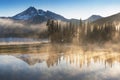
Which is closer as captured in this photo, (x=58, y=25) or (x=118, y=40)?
(x=118, y=40)

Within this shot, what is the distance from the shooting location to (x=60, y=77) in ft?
131

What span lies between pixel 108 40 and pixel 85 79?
395ft

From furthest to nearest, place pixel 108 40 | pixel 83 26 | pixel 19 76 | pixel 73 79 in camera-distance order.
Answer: pixel 83 26
pixel 108 40
pixel 19 76
pixel 73 79

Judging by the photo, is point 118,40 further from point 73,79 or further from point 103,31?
point 73,79

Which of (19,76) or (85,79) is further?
(19,76)

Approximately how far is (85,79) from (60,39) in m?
124

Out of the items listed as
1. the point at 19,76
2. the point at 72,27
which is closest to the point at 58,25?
the point at 72,27

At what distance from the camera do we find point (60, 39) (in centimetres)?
16225

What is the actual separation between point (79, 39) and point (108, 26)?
718 inches

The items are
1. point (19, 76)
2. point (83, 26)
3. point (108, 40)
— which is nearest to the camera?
point (19, 76)

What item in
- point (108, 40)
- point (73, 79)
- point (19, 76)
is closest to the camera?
point (73, 79)

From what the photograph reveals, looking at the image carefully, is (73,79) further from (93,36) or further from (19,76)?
(93,36)

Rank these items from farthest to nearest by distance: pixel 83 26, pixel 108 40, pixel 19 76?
1. pixel 83 26
2. pixel 108 40
3. pixel 19 76

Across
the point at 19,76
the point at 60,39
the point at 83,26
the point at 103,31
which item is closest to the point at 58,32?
the point at 60,39
